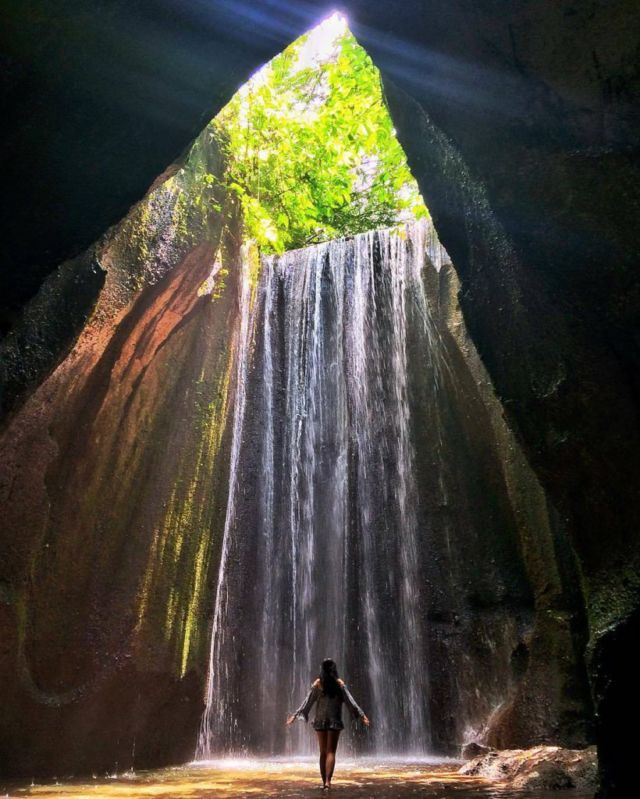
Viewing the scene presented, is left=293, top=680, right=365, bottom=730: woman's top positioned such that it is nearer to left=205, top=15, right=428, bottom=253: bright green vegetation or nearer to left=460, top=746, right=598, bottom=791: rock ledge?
left=460, top=746, right=598, bottom=791: rock ledge

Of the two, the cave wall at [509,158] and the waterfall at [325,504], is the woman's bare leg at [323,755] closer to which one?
the cave wall at [509,158]

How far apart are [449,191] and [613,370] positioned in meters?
1.90

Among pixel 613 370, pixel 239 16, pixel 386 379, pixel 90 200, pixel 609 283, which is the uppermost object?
pixel 386 379

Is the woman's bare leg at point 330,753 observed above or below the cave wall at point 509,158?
below

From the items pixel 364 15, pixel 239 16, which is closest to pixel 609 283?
pixel 364 15

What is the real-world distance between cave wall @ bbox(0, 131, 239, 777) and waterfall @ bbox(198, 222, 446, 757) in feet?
4.91

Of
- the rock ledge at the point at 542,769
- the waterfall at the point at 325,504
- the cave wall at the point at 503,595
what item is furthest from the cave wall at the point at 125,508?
the rock ledge at the point at 542,769

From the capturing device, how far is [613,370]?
4.02 metres

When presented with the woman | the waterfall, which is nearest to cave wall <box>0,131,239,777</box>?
the waterfall

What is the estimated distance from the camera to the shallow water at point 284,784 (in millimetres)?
6133

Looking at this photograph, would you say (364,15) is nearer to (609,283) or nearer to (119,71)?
(119,71)

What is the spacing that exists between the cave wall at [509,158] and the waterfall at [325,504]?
7592 mm

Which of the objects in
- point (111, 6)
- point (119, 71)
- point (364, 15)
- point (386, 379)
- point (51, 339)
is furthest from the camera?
point (386, 379)

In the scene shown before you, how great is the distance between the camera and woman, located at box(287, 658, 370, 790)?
6.72 metres
